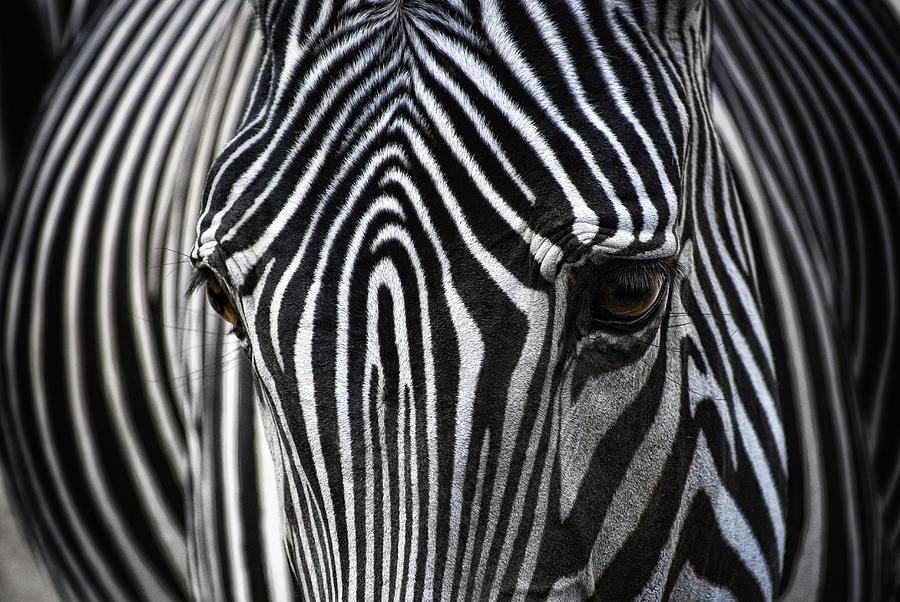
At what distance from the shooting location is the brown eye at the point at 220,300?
168 centimetres

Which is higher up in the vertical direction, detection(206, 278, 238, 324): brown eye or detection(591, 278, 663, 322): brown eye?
detection(206, 278, 238, 324): brown eye

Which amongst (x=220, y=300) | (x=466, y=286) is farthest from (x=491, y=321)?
(x=220, y=300)

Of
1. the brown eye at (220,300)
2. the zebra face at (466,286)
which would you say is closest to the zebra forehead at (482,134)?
the zebra face at (466,286)

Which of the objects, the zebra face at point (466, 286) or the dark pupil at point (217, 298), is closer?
the zebra face at point (466, 286)

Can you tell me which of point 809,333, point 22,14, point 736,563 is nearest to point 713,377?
point 736,563

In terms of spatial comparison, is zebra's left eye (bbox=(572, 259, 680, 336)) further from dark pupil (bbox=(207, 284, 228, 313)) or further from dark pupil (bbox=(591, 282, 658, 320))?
dark pupil (bbox=(207, 284, 228, 313))

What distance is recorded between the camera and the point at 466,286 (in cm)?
145

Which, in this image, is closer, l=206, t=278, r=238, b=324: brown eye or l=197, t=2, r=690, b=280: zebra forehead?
l=197, t=2, r=690, b=280: zebra forehead

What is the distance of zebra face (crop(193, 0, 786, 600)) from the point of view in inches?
56.7

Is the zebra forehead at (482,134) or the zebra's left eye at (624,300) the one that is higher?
the zebra forehead at (482,134)

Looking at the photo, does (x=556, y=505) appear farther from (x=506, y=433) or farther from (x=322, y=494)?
(x=322, y=494)

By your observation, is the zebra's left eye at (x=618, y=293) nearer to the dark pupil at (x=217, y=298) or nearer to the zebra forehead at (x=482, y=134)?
the zebra forehead at (x=482, y=134)

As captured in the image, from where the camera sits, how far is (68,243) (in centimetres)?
397

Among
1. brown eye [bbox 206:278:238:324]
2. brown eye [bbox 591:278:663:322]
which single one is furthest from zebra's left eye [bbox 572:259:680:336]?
brown eye [bbox 206:278:238:324]
